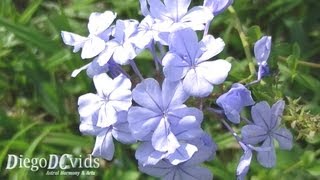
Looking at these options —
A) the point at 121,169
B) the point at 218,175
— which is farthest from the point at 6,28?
the point at 218,175

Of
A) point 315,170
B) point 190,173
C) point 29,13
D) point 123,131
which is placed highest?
point 29,13

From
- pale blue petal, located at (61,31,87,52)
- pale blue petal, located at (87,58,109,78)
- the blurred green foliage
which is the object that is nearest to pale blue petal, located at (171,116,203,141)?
pale blue petal, located at (87,58,109,78)

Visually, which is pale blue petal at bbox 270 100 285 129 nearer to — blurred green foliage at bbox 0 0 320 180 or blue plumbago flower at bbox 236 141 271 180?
blue plumbago flower at bbox 236 141 271 180

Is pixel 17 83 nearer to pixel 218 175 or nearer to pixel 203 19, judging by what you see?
pixel 218 175

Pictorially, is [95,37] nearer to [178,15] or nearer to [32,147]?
[178,15]

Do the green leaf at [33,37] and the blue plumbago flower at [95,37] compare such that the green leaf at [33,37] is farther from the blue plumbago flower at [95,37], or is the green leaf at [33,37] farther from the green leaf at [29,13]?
the blue plumbago flower at [95,37]

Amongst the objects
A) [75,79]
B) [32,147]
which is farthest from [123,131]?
[75,79]

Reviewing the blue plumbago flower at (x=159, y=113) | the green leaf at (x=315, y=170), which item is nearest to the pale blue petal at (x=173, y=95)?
the blue plumbago flower at (x=159, y=113)
